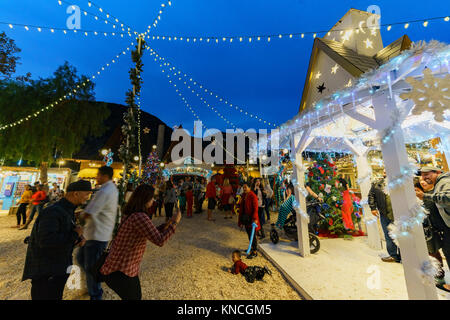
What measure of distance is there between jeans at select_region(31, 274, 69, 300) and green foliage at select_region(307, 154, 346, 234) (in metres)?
6.04

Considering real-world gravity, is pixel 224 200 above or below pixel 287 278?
above

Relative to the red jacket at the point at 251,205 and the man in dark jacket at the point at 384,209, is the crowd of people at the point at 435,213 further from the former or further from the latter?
the red jacket at the point at 251,205

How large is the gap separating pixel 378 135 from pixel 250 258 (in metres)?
3.60

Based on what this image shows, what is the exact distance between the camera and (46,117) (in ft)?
32.4

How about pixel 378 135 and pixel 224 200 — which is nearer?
pixel 378 135

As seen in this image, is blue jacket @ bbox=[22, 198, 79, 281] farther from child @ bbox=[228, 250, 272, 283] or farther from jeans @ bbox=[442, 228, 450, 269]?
jeans @ bbox=[442, 228, 450, 269]

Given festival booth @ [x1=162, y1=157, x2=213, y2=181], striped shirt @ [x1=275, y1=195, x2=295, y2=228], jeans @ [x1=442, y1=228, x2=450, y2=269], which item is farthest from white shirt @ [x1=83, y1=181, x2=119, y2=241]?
festival booth @ [x1=162, y1=157, x2=213, y2=181]

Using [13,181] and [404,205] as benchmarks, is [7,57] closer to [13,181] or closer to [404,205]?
[13,181]

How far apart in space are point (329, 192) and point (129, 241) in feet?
19.8

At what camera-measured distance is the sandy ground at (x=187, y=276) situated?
8.96 feet

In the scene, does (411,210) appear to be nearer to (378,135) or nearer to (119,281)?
(378,135)
